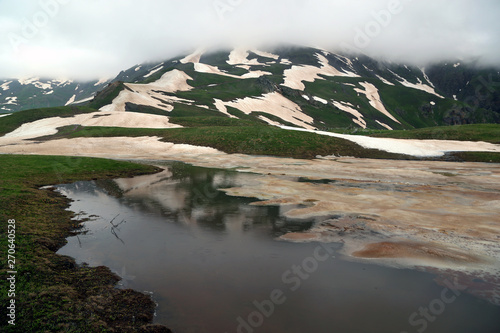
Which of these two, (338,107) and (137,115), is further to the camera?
(338,107)

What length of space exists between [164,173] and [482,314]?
38.6 meters

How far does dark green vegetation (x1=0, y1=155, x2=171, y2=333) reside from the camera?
9297 mm

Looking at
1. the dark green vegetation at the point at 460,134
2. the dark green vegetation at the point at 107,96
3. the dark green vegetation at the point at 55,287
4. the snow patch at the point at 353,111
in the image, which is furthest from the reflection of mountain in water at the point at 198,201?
the snow patch at the point at 353,111

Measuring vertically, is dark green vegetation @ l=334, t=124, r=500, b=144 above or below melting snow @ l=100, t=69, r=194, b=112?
below

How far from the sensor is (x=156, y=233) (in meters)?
18.5

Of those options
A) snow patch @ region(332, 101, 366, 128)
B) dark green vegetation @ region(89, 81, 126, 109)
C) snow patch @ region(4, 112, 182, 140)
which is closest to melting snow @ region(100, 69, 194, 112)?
dark green vegetation @ region(89, 81, 126, 109)

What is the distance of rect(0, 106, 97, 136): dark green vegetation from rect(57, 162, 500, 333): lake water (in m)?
93.9

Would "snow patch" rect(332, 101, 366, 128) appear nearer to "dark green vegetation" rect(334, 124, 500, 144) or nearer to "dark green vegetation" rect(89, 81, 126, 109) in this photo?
"dark green vegetation" rect(334, 124, 500, 144)

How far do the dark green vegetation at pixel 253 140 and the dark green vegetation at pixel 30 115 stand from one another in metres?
19.3

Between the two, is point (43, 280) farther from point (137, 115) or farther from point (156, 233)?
point (137, 115)

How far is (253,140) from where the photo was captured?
76000 millimetres

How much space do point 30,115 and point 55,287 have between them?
114 meters

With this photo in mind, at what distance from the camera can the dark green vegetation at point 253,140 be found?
7169 cm

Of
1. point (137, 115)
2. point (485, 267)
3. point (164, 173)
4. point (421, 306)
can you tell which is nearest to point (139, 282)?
point (421, 306)
